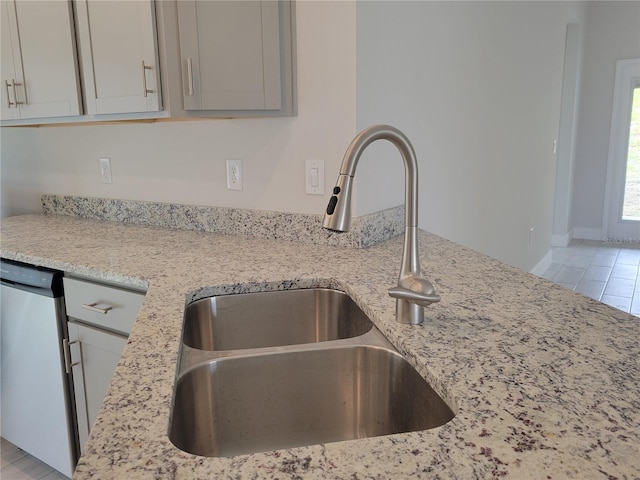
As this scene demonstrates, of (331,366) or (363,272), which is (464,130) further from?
(331,366)

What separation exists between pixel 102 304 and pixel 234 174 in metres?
0.74

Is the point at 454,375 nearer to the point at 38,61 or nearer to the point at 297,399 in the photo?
the point at 297,399

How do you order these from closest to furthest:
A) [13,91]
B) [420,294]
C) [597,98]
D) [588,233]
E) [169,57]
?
1. [420,294]
2. [169,57]
3. [13,91]
4. [597,98]
5. [588,233]

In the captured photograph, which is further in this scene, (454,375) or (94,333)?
(94,333)

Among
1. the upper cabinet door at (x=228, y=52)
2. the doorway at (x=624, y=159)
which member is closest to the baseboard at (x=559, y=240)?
the doorway at (x=624, y=159)

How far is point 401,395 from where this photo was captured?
0.97 metres

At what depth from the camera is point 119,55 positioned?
1.68 metres

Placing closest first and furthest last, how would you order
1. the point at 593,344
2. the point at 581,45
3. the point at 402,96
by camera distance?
the point at 593,344, the point at 402,96, the point at 581,45

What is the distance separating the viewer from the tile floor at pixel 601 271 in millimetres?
3980

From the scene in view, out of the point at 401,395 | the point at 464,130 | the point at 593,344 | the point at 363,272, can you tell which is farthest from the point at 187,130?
the point at 593,344

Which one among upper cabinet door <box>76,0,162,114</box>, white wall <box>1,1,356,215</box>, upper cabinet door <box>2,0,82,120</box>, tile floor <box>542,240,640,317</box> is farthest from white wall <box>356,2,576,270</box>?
upper cabinet door <box>2,0,82,120</box>

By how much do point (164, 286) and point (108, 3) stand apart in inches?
41.2

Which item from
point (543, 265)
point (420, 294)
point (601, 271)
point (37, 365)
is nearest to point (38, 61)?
point (37, 365)

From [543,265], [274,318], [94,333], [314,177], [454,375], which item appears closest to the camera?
[454,375]
